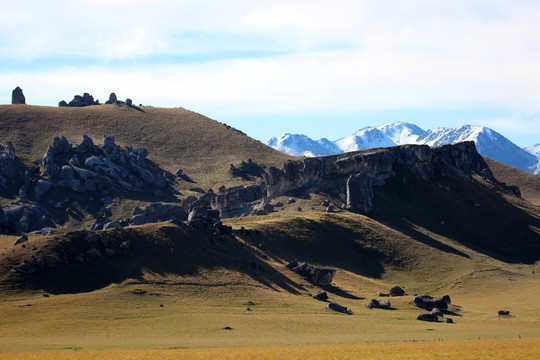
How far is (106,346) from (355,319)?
3433cm

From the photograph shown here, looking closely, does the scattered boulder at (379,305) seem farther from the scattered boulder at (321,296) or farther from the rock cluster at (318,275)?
the rock cluster at (318,275)

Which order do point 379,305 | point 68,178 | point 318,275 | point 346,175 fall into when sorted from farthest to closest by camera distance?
point 68,178, point 346,175, point 318,275, point 379,305

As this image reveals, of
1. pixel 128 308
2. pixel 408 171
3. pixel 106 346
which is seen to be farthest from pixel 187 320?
pixel 408 171

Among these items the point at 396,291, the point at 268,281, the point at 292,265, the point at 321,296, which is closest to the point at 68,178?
the point at 292,265

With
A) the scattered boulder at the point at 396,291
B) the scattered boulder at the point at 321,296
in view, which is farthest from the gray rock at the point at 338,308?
the scattered boulder at the point at 396,291

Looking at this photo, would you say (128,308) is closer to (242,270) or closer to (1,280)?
(1,280)

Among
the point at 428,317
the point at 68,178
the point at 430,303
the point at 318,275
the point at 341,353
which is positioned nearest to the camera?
the point at 341,353

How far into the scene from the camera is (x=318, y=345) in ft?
199

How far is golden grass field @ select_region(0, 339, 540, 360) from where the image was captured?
164ft

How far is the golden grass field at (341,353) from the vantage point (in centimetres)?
4994

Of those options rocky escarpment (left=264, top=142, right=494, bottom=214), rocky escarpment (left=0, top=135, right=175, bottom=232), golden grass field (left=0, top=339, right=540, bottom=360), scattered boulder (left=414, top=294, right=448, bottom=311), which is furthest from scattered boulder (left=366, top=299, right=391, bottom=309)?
rocky escarpment (left=0, top=135, right=175, bottom=232)

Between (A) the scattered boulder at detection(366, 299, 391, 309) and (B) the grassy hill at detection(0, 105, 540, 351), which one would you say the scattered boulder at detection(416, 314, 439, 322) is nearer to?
(B) the grassy hill at detection(0, 105, 540, 351)

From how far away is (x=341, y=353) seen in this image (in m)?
52.5

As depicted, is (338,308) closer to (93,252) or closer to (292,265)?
(292,265)
